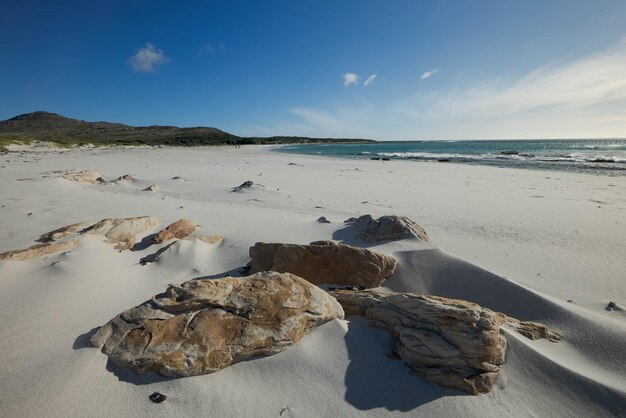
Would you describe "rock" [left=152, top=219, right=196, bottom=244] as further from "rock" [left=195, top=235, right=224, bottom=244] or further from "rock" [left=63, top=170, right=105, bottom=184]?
"rock" [left=63, top=170, right=105, bottom=184]

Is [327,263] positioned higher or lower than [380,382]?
higher

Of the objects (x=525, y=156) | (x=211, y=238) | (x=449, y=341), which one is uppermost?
(x=449, y=341)

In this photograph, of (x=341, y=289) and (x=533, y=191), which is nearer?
(x=341, y=289)

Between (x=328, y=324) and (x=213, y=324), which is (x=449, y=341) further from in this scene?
(x=213, y=324)

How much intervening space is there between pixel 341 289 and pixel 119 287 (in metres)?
2.50

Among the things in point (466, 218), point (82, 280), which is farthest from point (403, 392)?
point (466, 218)

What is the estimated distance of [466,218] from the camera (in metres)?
6.78

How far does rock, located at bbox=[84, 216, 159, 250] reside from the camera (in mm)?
4633

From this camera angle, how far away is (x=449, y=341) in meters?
2.32

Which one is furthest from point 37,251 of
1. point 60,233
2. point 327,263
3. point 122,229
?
point 327,263

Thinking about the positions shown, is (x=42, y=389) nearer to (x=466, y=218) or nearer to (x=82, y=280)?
(x=82, y=280)

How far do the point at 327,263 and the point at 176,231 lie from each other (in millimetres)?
2760

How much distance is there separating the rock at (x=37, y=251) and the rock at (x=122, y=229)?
1.53ft

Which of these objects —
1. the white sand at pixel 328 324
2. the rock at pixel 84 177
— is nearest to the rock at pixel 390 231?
the white sand at pixel 328 324
